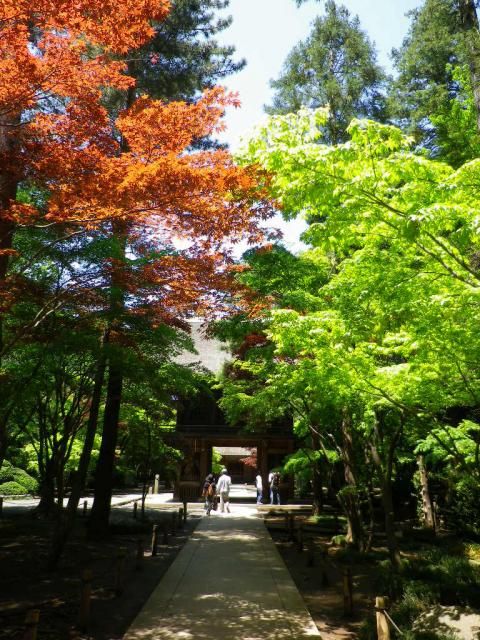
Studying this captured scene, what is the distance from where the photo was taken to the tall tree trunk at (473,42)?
8062 millimetres

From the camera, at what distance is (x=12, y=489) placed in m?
24.9

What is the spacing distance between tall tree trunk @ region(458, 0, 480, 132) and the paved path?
864 centimetres

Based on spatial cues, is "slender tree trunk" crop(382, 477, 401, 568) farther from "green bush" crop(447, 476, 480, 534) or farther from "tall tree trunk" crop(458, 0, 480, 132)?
"tall tree trunk" crop(458, 0, 480, 132)

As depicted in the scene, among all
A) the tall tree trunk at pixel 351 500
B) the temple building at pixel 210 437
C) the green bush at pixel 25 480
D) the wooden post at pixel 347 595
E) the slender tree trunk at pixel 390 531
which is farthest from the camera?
the temple building at pixel 210 437

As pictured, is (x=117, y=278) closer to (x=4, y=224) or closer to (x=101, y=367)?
(x=4, y=224)

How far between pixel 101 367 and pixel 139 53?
9701 mm

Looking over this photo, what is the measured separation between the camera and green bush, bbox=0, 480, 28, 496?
81.1 ft

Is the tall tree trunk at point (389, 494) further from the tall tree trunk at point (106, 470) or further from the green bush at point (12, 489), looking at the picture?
the green bush at point (12, 489)

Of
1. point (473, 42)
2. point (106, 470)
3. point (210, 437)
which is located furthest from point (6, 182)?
point (210, 437)

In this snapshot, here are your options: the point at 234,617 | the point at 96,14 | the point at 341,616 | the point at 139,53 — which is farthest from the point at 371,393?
the point at 139,53

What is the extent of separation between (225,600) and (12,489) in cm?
2181

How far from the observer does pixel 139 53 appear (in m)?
13.8

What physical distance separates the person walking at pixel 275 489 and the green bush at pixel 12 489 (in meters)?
13.8

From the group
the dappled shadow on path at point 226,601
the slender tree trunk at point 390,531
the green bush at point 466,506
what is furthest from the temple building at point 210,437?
the slender tree trunk at point 390,531
